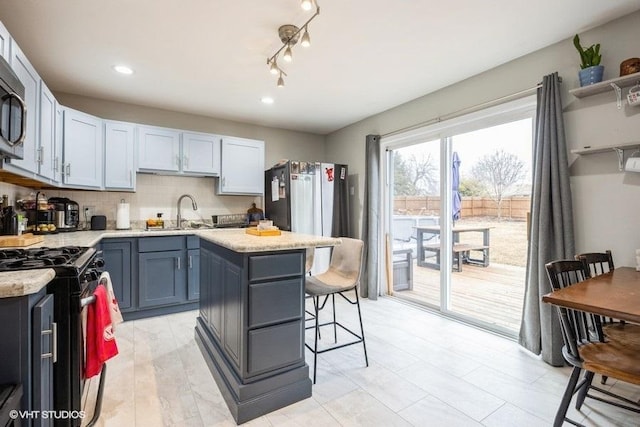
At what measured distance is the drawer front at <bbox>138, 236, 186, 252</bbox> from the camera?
336 cm

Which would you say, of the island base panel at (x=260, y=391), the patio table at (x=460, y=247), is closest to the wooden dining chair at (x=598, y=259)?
the patio table at (x=460, y=247)

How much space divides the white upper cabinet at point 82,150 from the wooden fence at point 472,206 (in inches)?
147

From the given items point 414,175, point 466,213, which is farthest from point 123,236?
point 466,213

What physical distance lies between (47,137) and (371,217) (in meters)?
3.52

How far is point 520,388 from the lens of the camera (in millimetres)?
2033

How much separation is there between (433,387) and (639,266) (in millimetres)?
1555

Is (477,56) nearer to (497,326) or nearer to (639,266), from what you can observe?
(639,266)

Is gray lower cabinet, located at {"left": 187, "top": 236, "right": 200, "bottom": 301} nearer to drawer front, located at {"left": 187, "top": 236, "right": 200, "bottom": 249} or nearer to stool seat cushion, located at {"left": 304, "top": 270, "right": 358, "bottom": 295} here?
drawer front, located at {"left": 187, "top": 236, "right": 200, "bottom": 249}

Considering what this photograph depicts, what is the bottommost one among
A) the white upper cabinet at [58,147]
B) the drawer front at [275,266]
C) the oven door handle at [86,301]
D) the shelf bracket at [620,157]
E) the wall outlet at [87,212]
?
the oven door handle at [86,301]

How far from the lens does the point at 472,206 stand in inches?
134

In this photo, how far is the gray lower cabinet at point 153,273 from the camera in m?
3.26

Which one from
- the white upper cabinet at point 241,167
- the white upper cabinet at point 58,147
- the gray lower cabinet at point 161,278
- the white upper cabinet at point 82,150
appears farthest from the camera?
the white upper cabinet at point 241,167

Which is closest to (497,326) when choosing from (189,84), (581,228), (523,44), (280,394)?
(581,228)

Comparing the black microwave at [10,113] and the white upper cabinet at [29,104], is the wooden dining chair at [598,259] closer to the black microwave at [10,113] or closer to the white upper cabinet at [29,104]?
the black microwave at [10,113]
